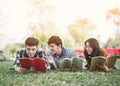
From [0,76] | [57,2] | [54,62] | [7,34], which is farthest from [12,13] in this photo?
[0,76]

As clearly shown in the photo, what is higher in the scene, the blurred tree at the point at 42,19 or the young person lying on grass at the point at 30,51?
the blurred tree at the point at 42,19

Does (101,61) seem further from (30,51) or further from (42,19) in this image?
(42,19)

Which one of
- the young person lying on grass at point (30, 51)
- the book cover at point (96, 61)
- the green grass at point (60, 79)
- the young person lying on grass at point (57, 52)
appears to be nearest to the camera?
the green grass at point (60, 79)

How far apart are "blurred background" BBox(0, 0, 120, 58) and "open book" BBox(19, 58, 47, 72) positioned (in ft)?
1.89

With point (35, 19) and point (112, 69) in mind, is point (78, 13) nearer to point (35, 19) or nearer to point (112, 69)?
point (35, 19)

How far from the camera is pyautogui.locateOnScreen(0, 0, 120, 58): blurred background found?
130 inches

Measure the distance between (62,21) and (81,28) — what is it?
0.62ft

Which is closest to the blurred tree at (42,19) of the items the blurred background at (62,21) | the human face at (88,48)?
the blurred background at (62,21)

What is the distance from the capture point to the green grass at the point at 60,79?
2.27m

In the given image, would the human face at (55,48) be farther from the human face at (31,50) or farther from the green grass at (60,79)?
the green grass at (60,79)

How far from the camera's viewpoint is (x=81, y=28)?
3.39 metres

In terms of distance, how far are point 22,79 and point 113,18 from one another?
1348 mm

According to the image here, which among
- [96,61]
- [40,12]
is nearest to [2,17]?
[40,12]

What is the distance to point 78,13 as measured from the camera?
11.1 feet
